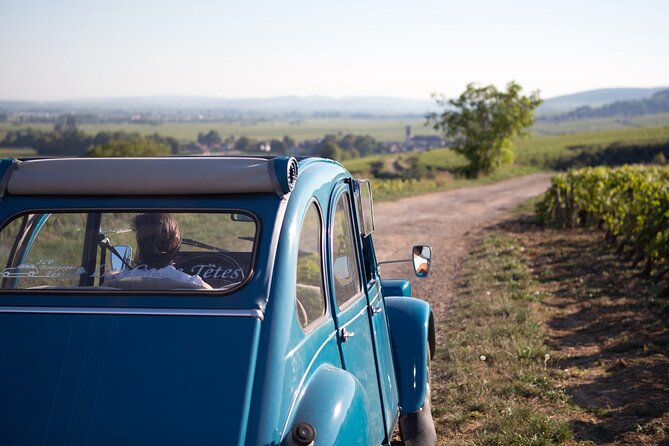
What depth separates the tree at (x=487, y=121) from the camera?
164ft

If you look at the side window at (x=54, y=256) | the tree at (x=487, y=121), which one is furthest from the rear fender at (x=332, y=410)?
the tree at (x=487, y=121)

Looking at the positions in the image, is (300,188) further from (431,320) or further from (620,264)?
(620,264)

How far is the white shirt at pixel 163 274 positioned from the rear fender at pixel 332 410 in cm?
65

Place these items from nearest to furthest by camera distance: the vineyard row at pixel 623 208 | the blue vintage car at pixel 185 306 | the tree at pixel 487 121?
the blue vintage car at pixel 185 306, the vineyard row at pixel 623 208, the tree at pixel 487 121

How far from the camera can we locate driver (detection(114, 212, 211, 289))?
349 cm

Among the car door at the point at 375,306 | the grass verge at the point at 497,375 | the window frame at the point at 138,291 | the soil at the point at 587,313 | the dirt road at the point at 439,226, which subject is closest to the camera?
the window frame at the point at 138,291

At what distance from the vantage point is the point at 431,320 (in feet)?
18.9

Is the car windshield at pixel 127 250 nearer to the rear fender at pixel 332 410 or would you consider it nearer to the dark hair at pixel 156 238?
the dark hair at pixel 156 238

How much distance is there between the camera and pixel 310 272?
3.52 meters

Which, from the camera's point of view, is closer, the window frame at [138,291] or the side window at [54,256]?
the window frame at [138,291]

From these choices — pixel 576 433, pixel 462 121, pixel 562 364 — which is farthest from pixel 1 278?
pixel 462 121

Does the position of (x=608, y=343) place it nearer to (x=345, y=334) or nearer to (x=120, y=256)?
(x=345, y=334)

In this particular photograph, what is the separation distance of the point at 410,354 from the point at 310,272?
151 centimetres

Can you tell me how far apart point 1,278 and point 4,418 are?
87 cm
